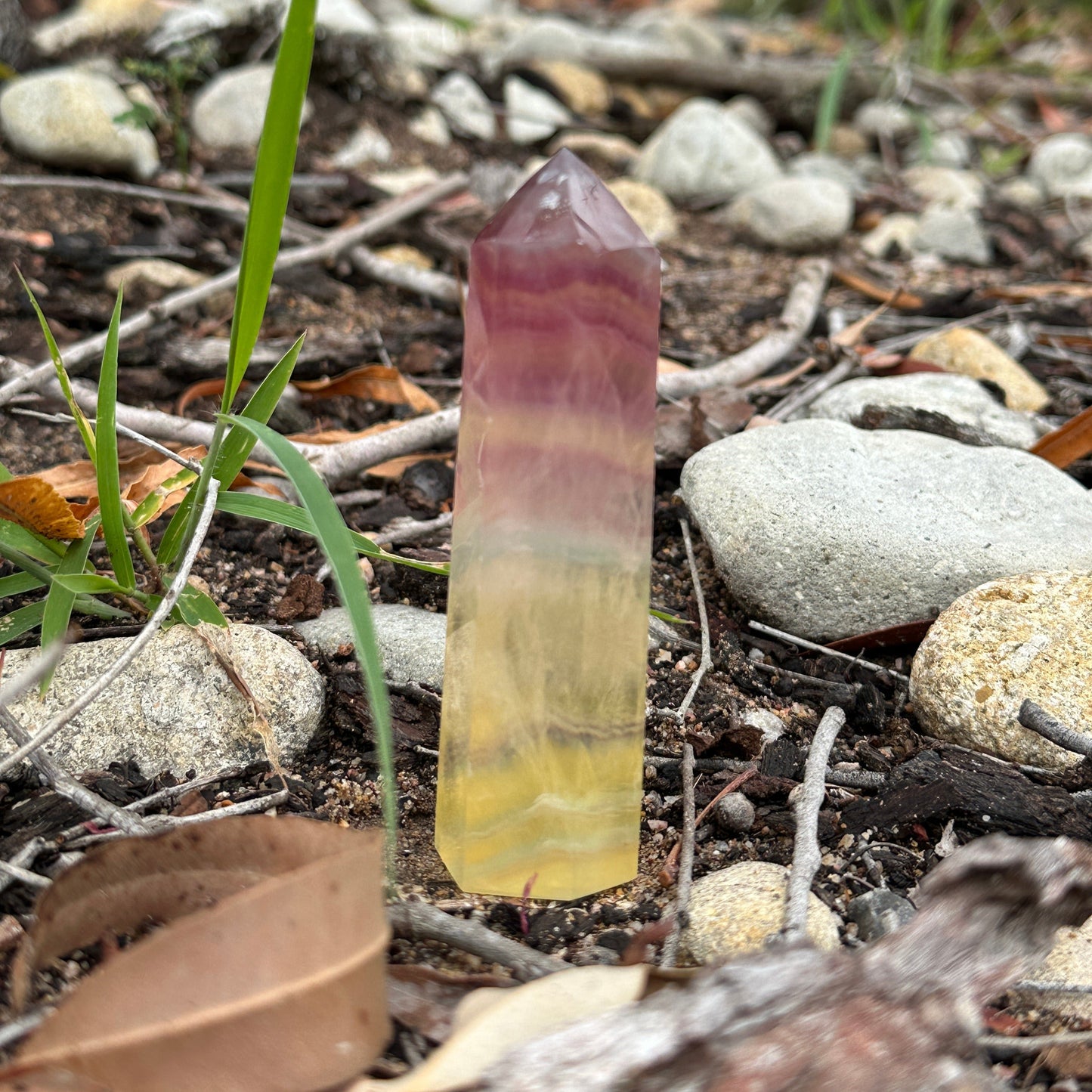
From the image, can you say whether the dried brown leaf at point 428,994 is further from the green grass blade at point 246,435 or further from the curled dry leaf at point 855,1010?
the green grass blade at point 246,435

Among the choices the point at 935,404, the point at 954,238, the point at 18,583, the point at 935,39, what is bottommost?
the point at 954,238

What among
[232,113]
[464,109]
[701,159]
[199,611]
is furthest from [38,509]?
[464,109]

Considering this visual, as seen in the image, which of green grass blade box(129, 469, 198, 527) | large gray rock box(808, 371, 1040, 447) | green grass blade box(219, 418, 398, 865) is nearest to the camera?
green grass blade box(219, 418, 398, 865)

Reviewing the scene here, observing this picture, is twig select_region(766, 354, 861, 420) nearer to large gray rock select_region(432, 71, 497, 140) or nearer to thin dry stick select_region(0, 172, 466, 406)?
thin dry stick select_region(0, 172, 466, 406)

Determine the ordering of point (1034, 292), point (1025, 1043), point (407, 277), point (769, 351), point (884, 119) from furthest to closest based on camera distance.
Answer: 1. point (884, 119)
2. point (1034, 292)
3. point (407, 277)
4. point (769, 351)
5. point (1025, 1043)

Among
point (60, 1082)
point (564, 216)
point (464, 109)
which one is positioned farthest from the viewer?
point (464, 109)

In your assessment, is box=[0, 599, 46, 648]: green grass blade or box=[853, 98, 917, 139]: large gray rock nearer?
box=[0, 599, 46, 648]: green grass blade

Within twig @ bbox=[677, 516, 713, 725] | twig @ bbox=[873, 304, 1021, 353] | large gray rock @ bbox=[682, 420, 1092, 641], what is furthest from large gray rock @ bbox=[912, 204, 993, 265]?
twig @ bbox=[677, 516, 713, 725]

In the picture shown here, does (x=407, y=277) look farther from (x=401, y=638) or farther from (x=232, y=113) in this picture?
(x=401, y=638)
